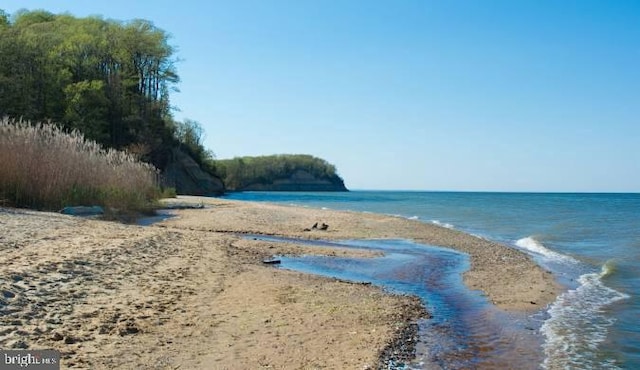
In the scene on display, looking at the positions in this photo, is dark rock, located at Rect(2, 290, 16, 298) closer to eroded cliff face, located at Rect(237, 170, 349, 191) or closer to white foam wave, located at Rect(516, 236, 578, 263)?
white foam wave, located at Rect(516, 236, 578, 263)

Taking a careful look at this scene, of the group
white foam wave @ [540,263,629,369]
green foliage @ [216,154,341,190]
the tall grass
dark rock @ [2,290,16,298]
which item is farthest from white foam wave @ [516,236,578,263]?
green foliage @ [216,154,341,190]

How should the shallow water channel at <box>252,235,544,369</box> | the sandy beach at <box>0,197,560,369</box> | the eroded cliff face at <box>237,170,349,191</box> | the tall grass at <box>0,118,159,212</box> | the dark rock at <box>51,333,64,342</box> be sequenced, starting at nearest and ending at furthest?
the dark rock at <box>51,333,64,342</box> < the sandy beach at <box>0,197,560,369</box> < the shallow water channel at <box>252,235,544,369</box> < the tall grass at <box>0,118,159,212</box> < the eroded cliff face at <box>237,170,349,191</box>

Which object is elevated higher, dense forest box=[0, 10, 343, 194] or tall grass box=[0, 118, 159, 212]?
dense forest box=[0, 10, 343, 194]

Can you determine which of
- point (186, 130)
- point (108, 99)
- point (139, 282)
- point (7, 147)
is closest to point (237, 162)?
point (186, 130)

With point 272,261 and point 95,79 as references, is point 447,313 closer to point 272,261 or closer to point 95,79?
point 272,261

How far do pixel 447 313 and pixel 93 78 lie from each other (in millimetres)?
51938

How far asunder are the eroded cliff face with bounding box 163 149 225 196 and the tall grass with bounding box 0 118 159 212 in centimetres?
3742

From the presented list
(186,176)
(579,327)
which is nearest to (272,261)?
(579,327)

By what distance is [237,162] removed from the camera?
16625cm

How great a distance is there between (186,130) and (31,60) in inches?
1277

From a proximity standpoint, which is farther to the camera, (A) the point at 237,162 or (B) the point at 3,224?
(A) the point at 237,162

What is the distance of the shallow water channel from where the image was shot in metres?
6.96

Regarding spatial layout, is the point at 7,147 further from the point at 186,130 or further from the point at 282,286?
the point at 186,130

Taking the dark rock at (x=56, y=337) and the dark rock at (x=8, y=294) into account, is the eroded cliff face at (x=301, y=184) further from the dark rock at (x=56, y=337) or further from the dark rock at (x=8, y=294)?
the dark rock at (x=56, y=337)
